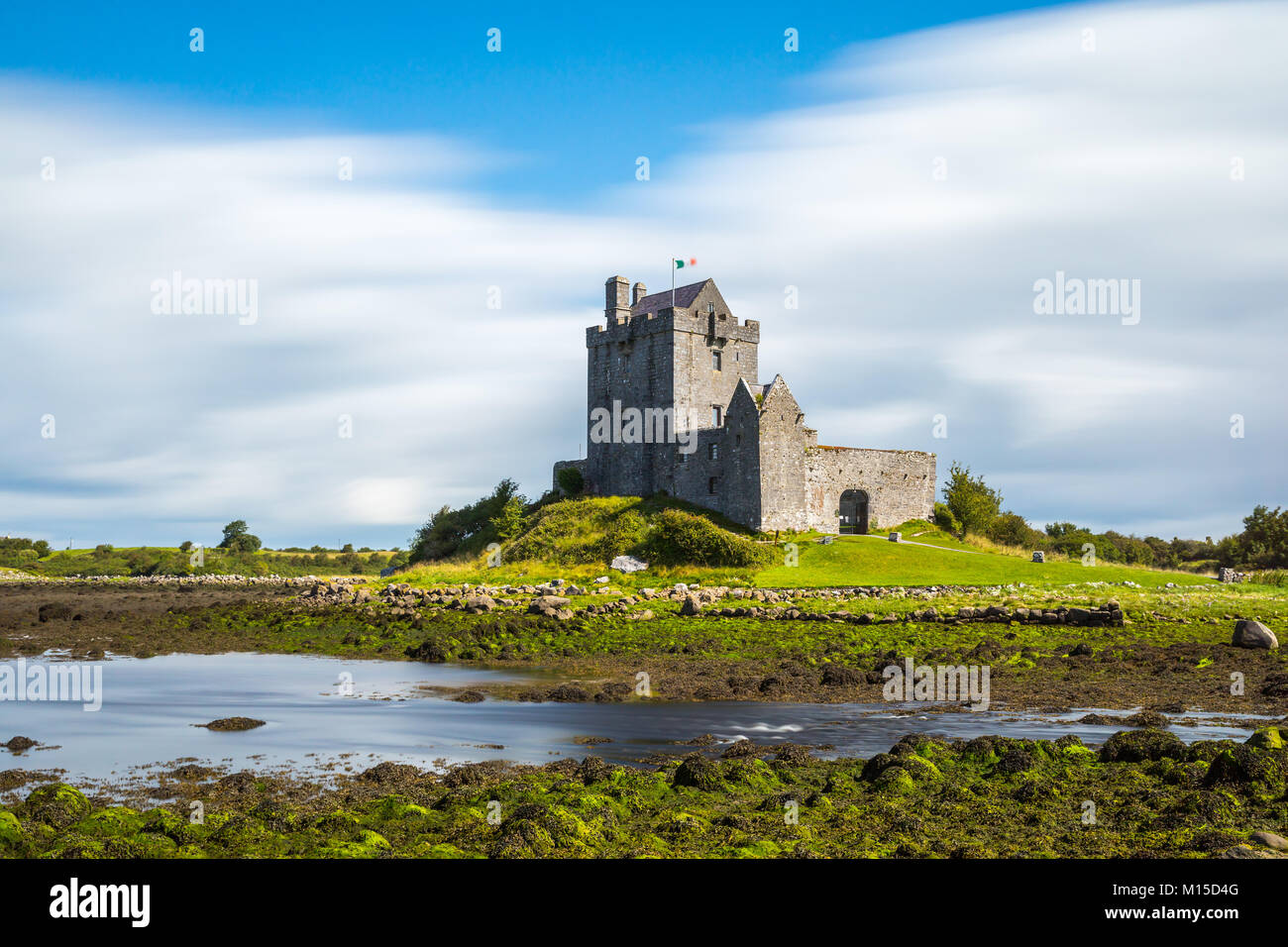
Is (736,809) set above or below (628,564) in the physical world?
below

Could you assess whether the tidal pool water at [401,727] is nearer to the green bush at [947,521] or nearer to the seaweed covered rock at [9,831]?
the seaweed covered rock at [9,831]

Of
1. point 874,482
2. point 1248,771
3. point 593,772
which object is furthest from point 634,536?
point 1248,771

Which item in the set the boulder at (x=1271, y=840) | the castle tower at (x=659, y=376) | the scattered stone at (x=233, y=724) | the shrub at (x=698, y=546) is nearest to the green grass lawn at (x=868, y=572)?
the shrub at (x=698, y=546)

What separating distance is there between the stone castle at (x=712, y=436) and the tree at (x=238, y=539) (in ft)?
153

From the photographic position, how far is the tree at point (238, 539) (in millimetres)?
99875

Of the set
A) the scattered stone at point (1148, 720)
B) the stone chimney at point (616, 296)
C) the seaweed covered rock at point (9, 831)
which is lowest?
the scattered stone at point (1148, 720)

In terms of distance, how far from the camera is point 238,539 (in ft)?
330

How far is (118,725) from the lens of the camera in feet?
55.2

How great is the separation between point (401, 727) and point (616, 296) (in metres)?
51.9

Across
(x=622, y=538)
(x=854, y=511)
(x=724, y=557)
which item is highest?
(x=854, y=511)

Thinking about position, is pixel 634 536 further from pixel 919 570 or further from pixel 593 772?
pixel 593 772

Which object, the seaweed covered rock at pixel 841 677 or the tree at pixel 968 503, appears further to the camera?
the tree at pixel 968 503
